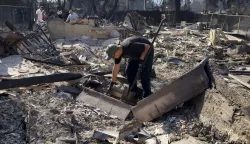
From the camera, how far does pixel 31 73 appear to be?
8562mm

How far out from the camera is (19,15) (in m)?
23.5

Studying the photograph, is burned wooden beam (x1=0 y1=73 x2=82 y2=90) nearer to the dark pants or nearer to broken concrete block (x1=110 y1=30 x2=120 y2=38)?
the dark pants

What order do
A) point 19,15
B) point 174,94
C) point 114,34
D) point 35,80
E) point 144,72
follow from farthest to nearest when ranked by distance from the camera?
point 19,15
point 114,34
point 35,80
point 144,72
point 174,94

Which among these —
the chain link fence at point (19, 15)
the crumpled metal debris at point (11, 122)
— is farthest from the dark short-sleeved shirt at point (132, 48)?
the chain link fence at point (19, 15)

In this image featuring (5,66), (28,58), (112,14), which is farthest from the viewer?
(112,14)

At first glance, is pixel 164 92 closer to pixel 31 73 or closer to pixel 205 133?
pixel 205 133

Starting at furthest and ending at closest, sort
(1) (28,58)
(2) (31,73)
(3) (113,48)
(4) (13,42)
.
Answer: (4) (13,42), (1) (28,58), (2) (31,73), (3) (113,48)

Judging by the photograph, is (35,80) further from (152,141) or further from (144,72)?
(152,141)

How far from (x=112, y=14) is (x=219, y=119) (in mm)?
32911

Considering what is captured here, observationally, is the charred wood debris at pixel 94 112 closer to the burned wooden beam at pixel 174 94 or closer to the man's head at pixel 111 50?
the burned wooden beam at pixel 174 94

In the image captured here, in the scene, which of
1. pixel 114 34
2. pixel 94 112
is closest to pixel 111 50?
pixel 94 112

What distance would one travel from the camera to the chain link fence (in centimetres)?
2168

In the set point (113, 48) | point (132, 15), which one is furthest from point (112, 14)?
point (113, 48)

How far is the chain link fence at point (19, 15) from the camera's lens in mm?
21678
